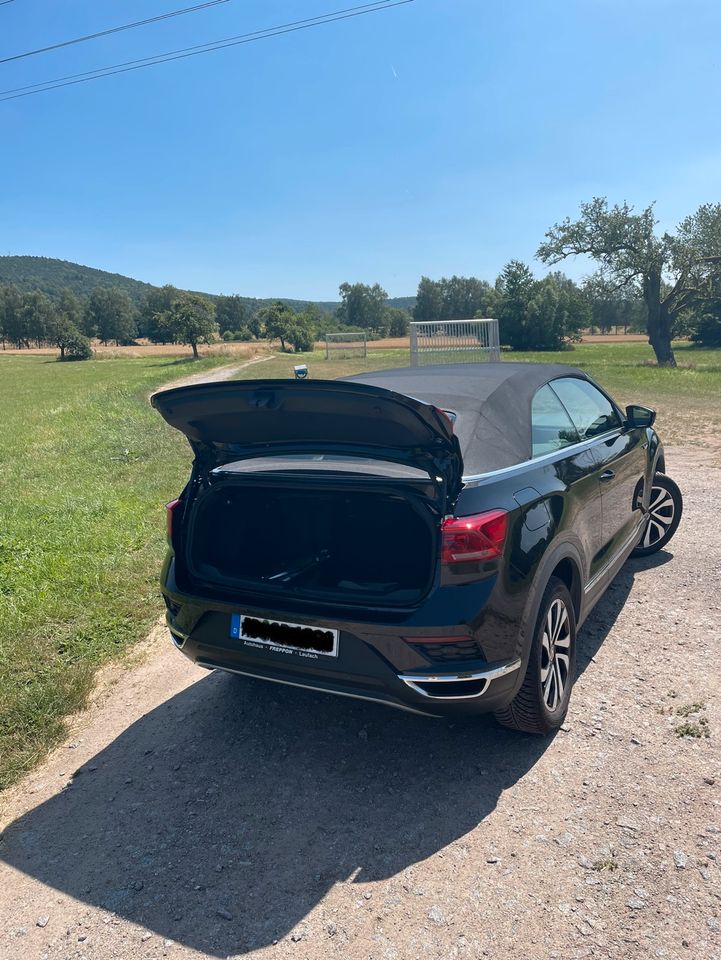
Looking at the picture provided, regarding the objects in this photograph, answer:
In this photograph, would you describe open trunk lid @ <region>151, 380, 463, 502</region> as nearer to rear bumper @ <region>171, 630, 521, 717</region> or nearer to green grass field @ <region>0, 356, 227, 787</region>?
rear bumper @ <region>171, 630, 521, 717</region>

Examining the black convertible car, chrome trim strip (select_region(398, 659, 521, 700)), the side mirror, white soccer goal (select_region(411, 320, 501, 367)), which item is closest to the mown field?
the black convertible car

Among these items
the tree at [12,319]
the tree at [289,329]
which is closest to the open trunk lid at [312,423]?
the tree at [289,329]

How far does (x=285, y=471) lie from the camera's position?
2.74m

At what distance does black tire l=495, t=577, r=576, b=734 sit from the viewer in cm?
270

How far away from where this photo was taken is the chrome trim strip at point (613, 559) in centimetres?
335

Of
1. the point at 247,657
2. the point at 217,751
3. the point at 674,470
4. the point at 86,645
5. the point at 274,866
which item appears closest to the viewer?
the point at 274,866

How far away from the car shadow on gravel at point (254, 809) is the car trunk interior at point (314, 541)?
74 centimetres

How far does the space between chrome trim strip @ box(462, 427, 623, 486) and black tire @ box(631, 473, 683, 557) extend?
47.8 inches

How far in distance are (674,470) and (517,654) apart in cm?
685

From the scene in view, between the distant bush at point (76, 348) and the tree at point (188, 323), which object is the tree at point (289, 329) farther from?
the distant bush at point (76, 348)

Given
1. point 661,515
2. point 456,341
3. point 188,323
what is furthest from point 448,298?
point 661,515

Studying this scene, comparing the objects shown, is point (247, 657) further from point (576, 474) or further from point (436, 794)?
point (576, 474)

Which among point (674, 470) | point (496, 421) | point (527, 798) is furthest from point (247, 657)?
point (674, 470)

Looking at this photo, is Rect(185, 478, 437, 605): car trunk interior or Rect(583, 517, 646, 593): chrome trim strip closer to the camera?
Rect(185, 478, 437, 605): car trunk interior
